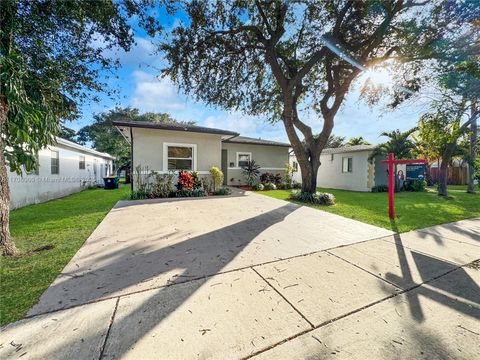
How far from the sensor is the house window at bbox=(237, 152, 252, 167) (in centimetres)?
1472

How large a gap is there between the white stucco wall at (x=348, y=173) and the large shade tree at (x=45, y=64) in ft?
46.6

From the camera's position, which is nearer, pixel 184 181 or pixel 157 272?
pixel 157 272

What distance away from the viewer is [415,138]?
16594mm

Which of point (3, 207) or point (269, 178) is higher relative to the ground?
point (269, 178)

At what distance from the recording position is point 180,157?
10500mm

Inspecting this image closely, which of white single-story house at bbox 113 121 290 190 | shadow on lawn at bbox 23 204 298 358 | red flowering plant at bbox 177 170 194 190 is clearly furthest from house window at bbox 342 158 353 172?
shadow on lawn at bbox 23 204 298 358

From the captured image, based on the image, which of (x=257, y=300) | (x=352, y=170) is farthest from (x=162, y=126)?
(x=352, y=170)

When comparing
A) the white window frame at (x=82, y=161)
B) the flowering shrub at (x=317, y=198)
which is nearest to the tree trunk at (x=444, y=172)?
the flowering shrub at (x=317, y=198)

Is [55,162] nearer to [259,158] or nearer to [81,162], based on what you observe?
[81,162]

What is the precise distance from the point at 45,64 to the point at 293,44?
9357mm

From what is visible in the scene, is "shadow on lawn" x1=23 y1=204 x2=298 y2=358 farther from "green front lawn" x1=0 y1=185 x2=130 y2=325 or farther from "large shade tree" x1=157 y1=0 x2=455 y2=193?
"large shade tree" x1=157 y1=0 x2=455 y2=193

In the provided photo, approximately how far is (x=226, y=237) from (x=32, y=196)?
352 inches

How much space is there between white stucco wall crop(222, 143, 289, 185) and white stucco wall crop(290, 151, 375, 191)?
3680mm

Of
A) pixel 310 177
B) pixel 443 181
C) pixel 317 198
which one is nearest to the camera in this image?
pixel 317 198
